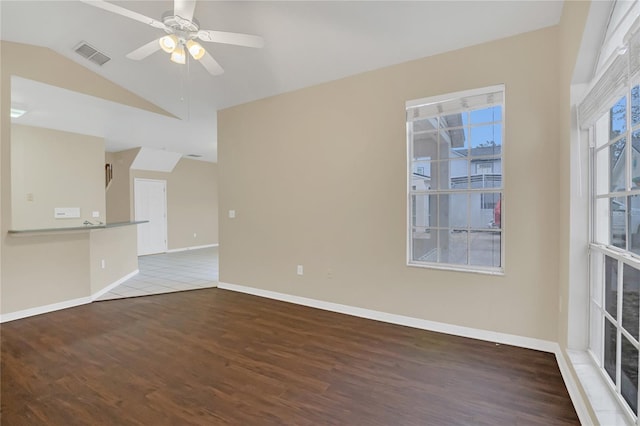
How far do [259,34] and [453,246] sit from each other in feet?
9.55

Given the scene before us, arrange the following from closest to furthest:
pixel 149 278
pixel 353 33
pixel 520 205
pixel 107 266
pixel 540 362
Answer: pixel 540 362
pixel 520 205
pixel 353 33
pixel 107 266
pixel 149 278

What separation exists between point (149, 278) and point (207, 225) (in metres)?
4.20

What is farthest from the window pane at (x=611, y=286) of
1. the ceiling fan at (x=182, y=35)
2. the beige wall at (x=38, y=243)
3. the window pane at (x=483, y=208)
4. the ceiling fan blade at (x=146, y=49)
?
the beige wall at (x=38, y=243)

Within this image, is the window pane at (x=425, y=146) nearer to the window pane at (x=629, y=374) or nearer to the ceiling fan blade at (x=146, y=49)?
the window pane at (x=629, y=374)

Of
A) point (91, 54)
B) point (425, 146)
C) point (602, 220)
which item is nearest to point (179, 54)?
point (91, 54)

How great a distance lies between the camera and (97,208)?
5.97 metres

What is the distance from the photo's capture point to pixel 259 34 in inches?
119

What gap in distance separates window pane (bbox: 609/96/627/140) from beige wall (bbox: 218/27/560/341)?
2.60 ft

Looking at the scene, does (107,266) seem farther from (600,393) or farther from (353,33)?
(600,393)

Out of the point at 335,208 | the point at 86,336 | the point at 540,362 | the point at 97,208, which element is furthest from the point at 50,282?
the point at 540,362

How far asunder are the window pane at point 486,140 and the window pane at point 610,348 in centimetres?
161

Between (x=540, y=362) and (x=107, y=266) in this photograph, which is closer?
(x=540, y=362)

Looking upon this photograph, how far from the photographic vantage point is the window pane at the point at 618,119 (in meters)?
1.55

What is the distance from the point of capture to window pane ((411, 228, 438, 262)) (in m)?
3.11
